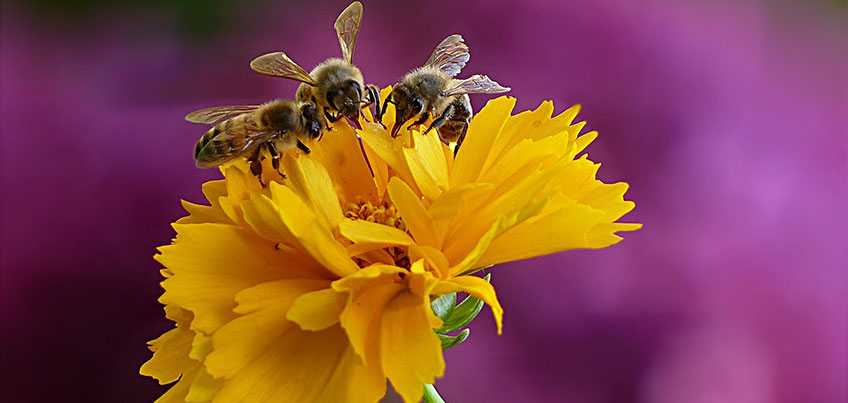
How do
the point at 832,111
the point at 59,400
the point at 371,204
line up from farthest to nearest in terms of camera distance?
the point at 832,111 → the point at 59,400 → the point at 371,204

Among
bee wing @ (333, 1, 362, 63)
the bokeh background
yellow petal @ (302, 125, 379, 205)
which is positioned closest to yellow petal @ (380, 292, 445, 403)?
yellow petal @ (302, 125, 379, 205)

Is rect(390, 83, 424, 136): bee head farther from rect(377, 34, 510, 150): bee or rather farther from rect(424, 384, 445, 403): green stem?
rect(424, 384, 445, 403): green stem

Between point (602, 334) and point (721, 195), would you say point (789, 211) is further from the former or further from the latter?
point (602, 334)

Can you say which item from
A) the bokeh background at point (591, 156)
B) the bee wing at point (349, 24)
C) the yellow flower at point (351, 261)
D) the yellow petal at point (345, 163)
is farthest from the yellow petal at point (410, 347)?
the bokeh background at point (591, 156)

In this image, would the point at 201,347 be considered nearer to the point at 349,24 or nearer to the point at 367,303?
the point at 367,303

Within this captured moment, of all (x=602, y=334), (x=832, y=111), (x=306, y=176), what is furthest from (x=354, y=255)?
(x=832, y=111)

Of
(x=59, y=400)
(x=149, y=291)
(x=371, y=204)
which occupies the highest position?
(x=371, y=204)

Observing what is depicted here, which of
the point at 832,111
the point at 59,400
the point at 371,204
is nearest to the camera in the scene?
the point at 371,204

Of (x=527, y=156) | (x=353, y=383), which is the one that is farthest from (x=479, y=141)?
(x=353, y=383)
